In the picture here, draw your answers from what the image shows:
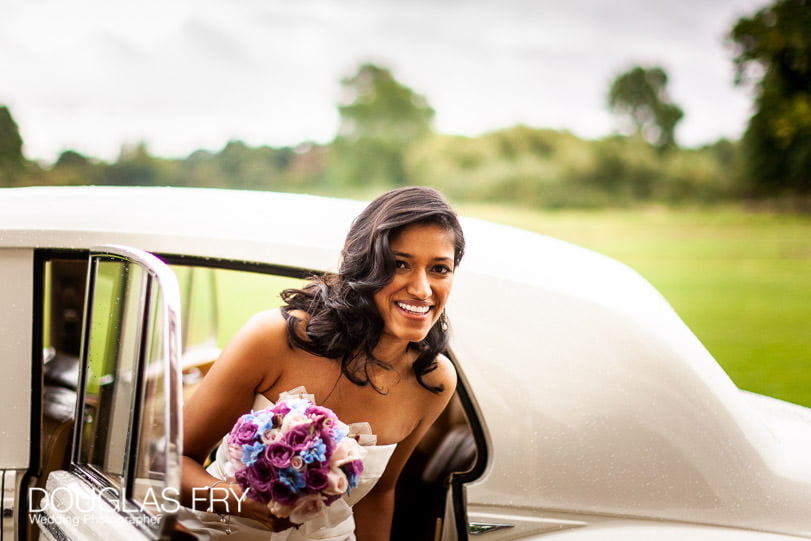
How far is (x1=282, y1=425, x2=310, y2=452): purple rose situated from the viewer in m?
1.61

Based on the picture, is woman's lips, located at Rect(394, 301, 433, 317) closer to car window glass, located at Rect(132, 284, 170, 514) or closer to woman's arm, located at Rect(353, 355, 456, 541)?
woman's arm, located at Rect(353, 355, 456, 541)

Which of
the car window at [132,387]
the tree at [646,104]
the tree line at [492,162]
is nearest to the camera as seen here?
the car window at [132,387]

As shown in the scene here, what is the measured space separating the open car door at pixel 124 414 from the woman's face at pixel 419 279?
693 mm

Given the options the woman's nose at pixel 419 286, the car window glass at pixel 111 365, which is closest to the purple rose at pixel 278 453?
the car window glass at pixel 111 365

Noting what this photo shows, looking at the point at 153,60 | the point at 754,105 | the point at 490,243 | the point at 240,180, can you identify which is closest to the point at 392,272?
the point at 490,243

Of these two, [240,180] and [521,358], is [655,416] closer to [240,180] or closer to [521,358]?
[521,358]

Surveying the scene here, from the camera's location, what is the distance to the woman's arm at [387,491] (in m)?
2.24

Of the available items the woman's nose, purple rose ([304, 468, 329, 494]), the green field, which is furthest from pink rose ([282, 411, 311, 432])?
the green field

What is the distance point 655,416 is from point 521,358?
1.27ft

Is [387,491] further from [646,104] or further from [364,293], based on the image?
[646,104]

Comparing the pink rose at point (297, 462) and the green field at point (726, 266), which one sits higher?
the green field at point (726, 266)

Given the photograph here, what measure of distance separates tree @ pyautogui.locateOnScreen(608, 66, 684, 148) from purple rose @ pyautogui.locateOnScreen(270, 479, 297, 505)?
1942 cm

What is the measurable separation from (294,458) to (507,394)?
0.60 m

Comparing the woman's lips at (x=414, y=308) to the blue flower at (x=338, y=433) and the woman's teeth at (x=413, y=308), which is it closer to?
the woman's teeth at (x=413, y=308)
